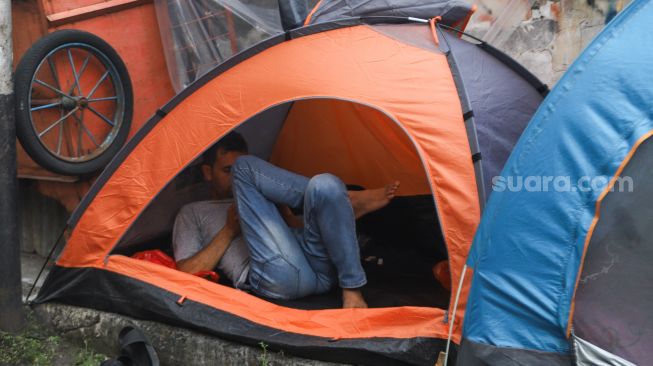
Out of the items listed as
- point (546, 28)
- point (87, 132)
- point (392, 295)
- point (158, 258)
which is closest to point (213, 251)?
point (158, 258)

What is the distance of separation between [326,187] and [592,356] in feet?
3.91

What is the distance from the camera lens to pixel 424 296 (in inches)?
129

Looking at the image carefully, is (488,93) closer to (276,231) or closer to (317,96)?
(317,96)

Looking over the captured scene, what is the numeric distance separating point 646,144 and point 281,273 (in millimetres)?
1537

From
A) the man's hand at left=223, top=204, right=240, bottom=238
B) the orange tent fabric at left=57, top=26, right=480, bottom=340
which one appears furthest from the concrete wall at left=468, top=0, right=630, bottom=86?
the man's hand at left=223, top=204, right=240, bottom=238

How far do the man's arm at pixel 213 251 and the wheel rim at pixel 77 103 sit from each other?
2.88 ft

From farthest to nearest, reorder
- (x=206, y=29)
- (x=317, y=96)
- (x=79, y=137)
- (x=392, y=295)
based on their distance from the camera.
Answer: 1. (x=206, y=29)
2. (x=79, y=137)
3. (x=392, y=295)
4. (x=317, y=96)

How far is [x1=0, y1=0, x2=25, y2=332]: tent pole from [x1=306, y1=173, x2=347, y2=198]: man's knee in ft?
4.41

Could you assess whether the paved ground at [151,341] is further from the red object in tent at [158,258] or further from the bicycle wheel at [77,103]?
the bicycle wheel at [77,103]

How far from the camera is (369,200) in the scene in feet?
10.6

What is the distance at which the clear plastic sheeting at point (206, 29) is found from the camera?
4016mm

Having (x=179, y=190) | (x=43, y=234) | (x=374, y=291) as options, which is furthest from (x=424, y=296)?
(x=43, y=234)

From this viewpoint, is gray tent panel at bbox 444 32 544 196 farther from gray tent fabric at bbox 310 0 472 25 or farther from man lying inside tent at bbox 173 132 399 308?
man lying inside tent at bbox 173 132 399 308

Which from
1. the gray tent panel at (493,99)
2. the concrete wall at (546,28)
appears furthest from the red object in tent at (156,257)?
the concrete wall at (546,28)
